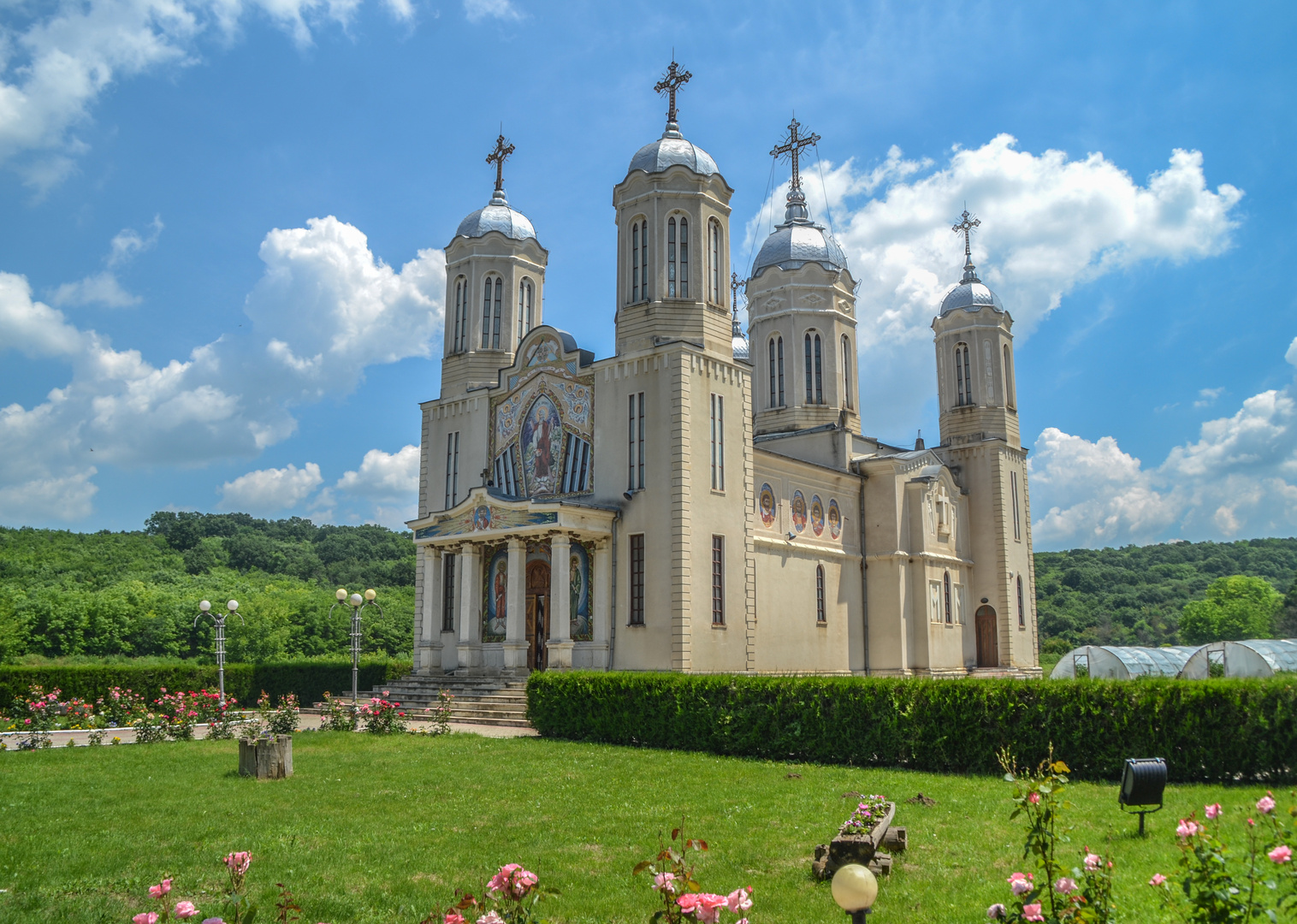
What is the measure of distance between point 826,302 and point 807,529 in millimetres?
10837

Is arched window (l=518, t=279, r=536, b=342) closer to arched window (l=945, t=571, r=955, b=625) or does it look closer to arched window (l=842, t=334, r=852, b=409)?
arched window (l=842, t=334, r=852, b=409)

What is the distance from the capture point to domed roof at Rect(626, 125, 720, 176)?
26531mm

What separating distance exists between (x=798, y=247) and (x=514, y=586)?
756 inches

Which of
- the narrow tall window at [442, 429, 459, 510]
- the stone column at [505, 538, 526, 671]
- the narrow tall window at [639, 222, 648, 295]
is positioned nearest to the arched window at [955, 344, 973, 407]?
the narrow tall window at [639, 222, 648, 295]

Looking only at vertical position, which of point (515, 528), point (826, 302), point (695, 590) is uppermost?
point (826, 302)

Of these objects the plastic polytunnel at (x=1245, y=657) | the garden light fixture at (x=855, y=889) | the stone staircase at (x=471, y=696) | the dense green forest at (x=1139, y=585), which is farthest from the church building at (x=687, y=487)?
the dense green forest at (x=1139, y=585)

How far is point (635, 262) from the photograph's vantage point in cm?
2636

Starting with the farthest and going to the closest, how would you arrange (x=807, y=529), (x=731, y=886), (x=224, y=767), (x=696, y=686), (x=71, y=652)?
(x=71, y=652), (x=807, y=529), (x=696, y=686), (x=224, y=767), (x=731, y=886)

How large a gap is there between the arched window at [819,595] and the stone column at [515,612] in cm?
930

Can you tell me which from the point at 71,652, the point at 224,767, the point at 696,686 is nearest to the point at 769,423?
the point at 696,686

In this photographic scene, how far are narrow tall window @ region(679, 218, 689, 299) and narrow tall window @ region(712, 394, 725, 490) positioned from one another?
3143mm

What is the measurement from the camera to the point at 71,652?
1940 inches

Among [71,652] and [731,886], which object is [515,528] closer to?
[731,886]

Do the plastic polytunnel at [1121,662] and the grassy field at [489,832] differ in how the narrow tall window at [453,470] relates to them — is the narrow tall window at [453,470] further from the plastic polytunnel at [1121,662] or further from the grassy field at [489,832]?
the plastic polytunnel at [1121,662]
